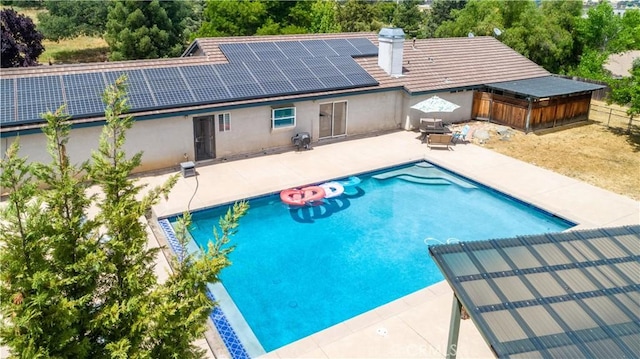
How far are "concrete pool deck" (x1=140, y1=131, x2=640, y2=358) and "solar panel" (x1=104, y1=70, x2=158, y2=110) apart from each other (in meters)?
2.85

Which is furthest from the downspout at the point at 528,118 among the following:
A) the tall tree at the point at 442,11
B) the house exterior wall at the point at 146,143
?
the tall tree at the point at 442,11

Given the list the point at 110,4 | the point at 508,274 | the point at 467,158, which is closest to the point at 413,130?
the point at 467,158

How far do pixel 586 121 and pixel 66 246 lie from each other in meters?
29.7

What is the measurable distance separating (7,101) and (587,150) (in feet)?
82.0

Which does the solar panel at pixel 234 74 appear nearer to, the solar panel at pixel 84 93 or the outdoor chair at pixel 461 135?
the solar panel at pixel 84 93

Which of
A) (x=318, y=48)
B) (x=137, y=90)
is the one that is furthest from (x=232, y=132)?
(x=318, y=48)

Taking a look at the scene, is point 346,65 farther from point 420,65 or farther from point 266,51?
point 420,65

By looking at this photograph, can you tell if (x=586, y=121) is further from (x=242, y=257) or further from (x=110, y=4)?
(x=110, y=4)

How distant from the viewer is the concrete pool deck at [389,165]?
10.1 m

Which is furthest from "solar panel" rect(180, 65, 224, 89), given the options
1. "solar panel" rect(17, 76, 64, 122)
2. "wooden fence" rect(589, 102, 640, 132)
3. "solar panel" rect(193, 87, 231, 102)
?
"wooden fence" rect(589, 102, 640, 132)

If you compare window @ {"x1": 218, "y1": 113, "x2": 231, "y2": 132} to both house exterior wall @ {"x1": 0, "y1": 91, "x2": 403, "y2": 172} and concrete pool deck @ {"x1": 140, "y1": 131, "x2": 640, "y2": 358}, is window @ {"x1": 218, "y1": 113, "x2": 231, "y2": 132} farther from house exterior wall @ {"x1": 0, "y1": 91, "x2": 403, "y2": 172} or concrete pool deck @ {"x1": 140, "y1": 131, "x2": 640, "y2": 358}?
concrete pool deck @ {"x1": 140, "y1": 131, "x2": 640, "y2": 358}

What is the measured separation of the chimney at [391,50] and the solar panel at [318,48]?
256 cm

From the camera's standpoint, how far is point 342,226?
16.3 m

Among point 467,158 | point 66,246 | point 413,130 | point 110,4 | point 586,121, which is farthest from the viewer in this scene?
point 110,4
